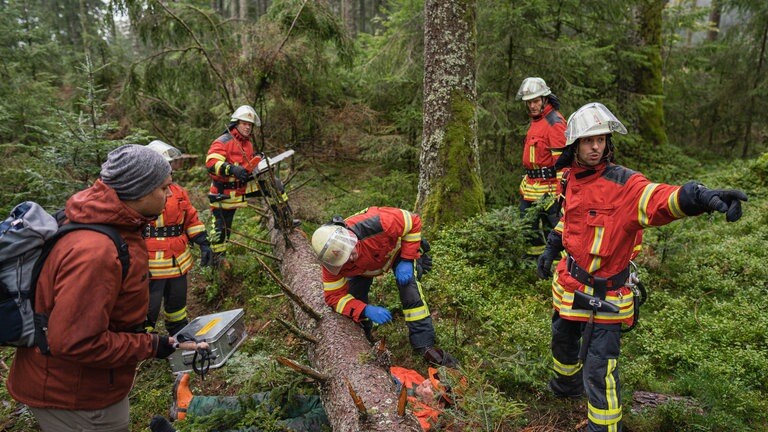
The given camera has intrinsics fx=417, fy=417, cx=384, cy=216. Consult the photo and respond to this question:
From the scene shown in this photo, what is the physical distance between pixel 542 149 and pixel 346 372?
3.85 metres

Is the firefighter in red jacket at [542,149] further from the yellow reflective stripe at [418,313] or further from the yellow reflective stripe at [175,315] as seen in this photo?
the yellow reflective stripe at [175,315]

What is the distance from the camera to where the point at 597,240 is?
10.1ft

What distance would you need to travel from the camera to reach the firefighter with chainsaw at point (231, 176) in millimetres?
6402

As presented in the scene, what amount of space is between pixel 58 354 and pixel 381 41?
8.93 m

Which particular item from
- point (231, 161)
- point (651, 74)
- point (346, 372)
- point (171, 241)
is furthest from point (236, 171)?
point (651, 74)

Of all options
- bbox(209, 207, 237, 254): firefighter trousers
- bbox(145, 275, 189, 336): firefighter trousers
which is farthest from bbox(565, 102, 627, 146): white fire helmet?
bbox(209, 207, 237, 254): firefighter trousers

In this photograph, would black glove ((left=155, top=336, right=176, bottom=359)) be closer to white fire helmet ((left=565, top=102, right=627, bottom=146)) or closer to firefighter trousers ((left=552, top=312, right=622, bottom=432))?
firefighter trousers ((left=552, top=312, right=622, bottom=432))

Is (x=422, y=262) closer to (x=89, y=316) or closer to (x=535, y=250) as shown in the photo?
(x=535, y=250)

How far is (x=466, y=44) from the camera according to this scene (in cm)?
595

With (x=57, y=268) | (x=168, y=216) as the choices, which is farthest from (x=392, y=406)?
(x=168, y=216)

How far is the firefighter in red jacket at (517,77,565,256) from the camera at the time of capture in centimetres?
545

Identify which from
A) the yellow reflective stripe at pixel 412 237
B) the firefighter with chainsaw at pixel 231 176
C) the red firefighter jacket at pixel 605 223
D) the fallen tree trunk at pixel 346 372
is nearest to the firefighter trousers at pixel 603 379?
the red firefighter jacket at pixel 605 223

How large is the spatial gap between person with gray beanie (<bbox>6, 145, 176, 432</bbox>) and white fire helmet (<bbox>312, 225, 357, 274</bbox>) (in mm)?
1413

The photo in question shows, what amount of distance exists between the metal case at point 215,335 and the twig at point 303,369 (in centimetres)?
54
